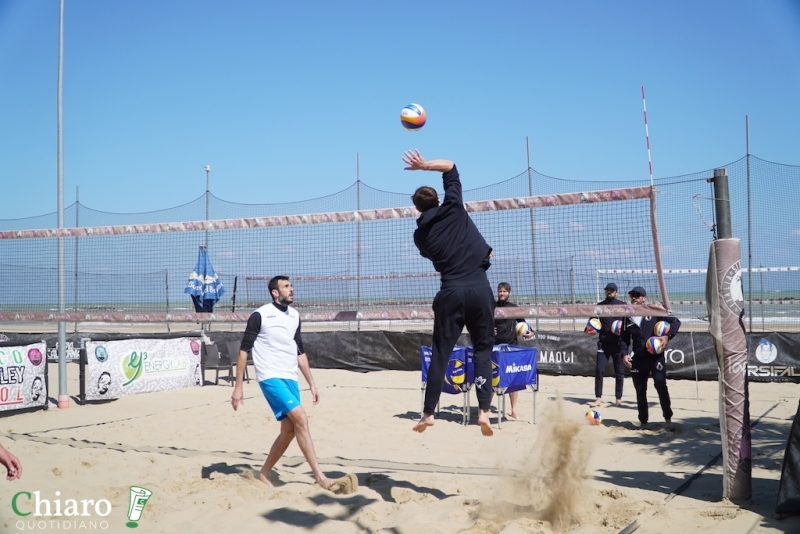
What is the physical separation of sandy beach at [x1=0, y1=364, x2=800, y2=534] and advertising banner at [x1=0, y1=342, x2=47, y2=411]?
12.5 inches

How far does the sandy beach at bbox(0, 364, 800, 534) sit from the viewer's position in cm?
501

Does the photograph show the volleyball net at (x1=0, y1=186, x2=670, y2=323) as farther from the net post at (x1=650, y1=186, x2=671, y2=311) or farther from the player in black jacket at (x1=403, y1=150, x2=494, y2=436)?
the player in black jacket at (x1=403, y1=150, x2=494, y2=436)

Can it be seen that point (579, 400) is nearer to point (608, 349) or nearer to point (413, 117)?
point (608, 349)

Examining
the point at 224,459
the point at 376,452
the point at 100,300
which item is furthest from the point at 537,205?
the point at 100,300

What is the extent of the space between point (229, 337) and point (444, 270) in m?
11.7

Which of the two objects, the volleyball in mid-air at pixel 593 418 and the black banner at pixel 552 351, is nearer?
the volleyball in mid-air at pixel 593 418

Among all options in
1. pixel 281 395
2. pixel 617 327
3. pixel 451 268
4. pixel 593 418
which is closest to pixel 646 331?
pixel 593 418

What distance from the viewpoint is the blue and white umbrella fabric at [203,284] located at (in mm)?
13344

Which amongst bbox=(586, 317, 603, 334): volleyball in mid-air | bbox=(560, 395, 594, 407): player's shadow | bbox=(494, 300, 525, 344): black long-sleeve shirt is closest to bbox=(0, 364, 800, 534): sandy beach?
bbox=(560, 395, 594, 407): player's shadow

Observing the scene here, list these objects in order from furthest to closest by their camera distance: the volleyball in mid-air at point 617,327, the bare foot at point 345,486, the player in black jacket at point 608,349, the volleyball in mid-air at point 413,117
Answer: the player in black jacket at point 608,349 < the volleyball in mid-air at point 617,327 < the bare foot at point 345,486 < the volleyball in mid-air at point 413,117

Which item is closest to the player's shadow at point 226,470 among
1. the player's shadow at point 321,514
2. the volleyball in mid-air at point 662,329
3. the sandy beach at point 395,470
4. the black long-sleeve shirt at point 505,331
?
the sandy beach at point 395,470

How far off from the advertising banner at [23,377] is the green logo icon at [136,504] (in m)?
5.77

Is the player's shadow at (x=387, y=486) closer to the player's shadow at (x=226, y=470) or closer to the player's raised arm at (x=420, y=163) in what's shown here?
the player's shadow at (x=226, y=470)

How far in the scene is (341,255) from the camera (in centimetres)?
1029
